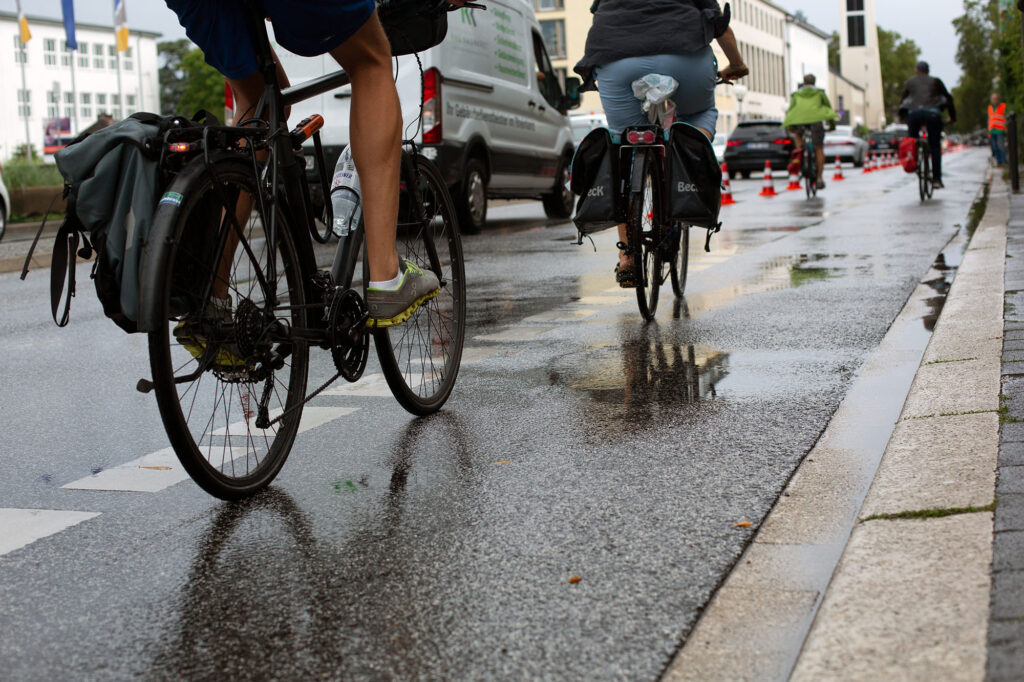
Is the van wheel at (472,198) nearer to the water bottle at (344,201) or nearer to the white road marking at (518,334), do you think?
the white road marking at (518,334)

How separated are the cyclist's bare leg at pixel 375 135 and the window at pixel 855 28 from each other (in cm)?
14806

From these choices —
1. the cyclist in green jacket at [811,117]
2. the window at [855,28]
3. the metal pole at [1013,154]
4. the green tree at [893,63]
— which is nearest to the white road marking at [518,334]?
the metal pole at [1013,154]

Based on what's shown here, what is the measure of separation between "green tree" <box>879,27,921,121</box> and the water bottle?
170154 millimetres

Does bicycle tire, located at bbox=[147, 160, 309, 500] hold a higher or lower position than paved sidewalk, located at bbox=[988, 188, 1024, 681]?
higher

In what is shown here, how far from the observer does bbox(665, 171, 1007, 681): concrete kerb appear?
2.22 meters

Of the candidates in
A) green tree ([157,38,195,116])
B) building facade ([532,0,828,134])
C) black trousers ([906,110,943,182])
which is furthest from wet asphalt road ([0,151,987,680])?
green tree ([157,38,195,116])

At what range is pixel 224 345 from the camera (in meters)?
3.36

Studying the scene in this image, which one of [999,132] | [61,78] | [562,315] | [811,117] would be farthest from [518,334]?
[61,78]

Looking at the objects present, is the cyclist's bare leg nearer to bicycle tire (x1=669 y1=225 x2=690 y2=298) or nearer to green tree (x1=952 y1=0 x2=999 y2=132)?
bicycle tire (x1=669 y1=225 x2=690 y2=298)

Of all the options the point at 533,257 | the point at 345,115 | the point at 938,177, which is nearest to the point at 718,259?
the point at 533,257

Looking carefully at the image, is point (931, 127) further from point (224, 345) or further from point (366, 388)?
point (224, 345)

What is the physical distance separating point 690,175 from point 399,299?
2.93 metres

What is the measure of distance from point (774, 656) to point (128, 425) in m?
2.80

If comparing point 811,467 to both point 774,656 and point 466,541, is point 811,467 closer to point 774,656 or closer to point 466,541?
point 466,541
